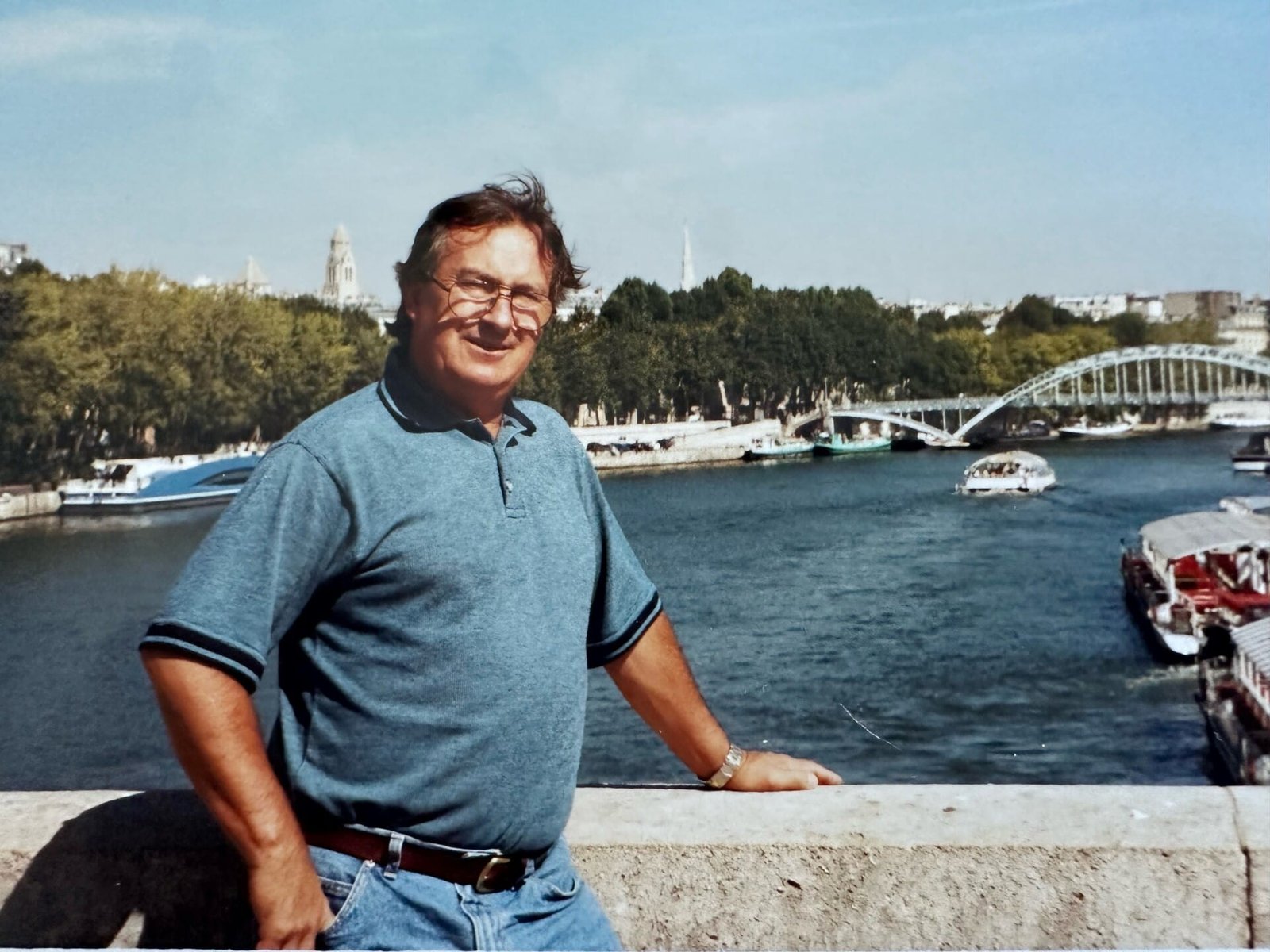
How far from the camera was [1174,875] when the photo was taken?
114 cm

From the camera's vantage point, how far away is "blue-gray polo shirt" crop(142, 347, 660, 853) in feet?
2.90

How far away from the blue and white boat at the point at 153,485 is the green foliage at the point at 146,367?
16cm

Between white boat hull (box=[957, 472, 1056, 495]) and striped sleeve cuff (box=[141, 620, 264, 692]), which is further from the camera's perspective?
white boat hull (box=[957, 472, 1056, 495])

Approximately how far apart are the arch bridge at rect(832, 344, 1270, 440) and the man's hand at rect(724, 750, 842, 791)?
39.0ft

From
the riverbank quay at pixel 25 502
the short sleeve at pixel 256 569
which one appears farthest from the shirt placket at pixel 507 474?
the riverbank quay at pixel 25 502

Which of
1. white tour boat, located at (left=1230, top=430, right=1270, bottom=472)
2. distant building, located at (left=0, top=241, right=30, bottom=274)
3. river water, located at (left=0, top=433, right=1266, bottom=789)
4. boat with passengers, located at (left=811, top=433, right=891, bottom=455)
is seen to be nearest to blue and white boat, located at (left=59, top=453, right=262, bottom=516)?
river water, located at (left=0, top=433, right=1266, bottom=789)

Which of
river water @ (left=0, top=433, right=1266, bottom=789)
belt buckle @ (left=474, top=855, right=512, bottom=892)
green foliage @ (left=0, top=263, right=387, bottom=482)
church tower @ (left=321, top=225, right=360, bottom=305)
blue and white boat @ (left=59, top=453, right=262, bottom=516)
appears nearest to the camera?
belt buckle @ (left=474, top=855, right=512, bottom=892)

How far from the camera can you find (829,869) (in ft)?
3.90

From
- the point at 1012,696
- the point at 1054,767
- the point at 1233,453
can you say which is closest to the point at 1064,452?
the point at 1233,453

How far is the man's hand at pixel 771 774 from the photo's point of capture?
1282 mm

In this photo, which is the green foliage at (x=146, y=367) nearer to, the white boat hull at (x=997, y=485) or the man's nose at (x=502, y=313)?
the white boat hull at (x=997, y=485)

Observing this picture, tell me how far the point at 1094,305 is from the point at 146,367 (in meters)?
8.12

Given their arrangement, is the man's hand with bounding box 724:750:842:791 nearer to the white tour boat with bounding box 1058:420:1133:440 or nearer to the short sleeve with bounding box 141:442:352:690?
the short sleeve with bounding box 141:442:352:690

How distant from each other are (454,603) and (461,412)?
13cm
